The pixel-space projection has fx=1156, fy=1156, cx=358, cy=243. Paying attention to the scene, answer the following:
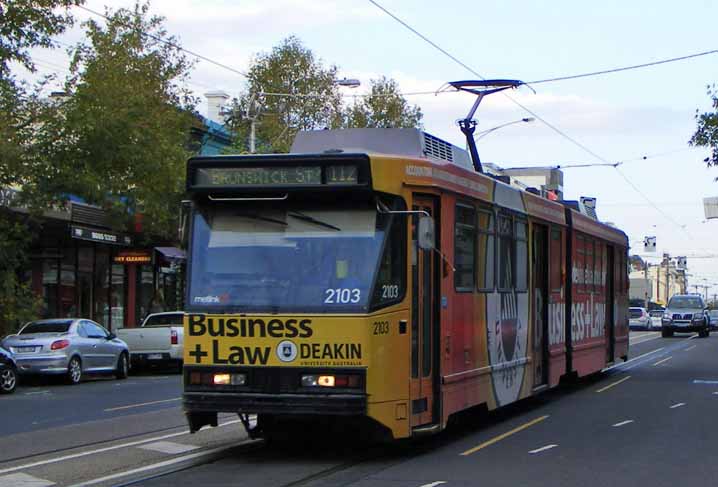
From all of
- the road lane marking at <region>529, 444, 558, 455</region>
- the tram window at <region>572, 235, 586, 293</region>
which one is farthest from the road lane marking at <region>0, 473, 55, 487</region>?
the tram window at <region>572, 235, 586, 293</region>

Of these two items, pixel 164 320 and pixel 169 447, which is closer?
pixel 169 447

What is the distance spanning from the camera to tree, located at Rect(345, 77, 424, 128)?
151ft

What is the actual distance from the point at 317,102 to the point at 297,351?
33258mm

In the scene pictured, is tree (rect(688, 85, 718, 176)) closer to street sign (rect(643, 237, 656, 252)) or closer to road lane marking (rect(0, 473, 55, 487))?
road lane marking (rect(0, 473, 55, 487))

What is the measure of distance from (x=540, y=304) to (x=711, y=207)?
1290 inches

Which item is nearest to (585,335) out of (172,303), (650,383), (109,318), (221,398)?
(650,383)

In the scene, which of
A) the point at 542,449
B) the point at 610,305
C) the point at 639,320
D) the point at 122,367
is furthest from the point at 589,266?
the point at 639,320

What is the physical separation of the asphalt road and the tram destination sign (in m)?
2.79

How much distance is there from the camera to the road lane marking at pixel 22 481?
10414mm

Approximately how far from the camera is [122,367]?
2820 cm

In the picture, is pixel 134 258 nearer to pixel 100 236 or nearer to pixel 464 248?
pixel 100 236

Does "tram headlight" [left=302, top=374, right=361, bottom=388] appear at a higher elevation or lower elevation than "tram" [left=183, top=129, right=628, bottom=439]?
lower

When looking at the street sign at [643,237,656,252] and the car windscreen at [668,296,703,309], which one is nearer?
the car windscreen at [668,296,703,309]

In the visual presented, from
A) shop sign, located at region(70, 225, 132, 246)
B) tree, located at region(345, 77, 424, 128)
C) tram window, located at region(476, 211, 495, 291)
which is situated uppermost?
tree, located at region(345, 77, 424, 128)
